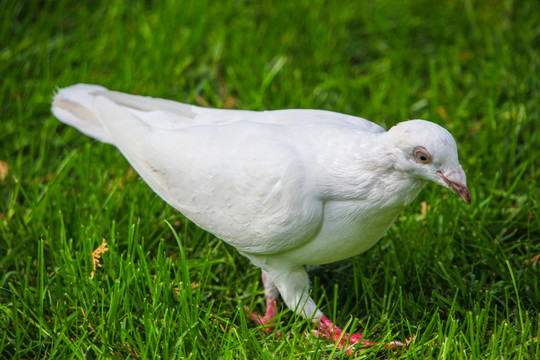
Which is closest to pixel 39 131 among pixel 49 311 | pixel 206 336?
pixel 49 311

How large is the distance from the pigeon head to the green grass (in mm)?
679

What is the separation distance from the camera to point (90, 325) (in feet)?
9.53

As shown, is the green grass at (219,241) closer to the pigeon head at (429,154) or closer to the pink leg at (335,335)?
the pink leg at (335,335)

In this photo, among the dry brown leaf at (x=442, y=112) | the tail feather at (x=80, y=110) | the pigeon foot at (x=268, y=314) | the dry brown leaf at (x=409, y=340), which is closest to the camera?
the dry brown leaf at (x=409, y=340)

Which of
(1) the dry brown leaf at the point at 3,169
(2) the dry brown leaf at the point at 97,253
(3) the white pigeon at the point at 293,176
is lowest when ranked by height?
(2) the dry brown leaf at the point at 97,253

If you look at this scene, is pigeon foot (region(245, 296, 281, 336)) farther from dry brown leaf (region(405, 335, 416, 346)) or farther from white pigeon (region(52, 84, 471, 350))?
dry brown leaf (region(405, 335, 416, 346))

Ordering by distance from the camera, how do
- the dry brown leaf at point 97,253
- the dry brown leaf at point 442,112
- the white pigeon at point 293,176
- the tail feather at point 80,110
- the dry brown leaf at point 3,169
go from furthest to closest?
1. the dry brown leaf at point 442,112
2. the dry brown leaf at point 3,169
3. the tail feather at point 80,110
4. the dry brown leaf at point 97,253
5. the white pigeon at point 293,176

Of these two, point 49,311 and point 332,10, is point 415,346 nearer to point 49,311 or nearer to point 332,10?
point 49,311

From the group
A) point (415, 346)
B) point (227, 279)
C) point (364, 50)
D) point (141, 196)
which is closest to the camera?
point (415, 346)

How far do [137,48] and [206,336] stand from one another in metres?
2.73

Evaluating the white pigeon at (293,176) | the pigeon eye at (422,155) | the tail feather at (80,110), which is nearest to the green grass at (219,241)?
the white pigeon at (293,176)

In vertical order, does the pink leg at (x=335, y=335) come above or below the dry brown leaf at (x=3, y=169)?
below

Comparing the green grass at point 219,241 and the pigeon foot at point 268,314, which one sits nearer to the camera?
the green grass at point 219,241

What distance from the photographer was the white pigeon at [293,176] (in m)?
2.45
